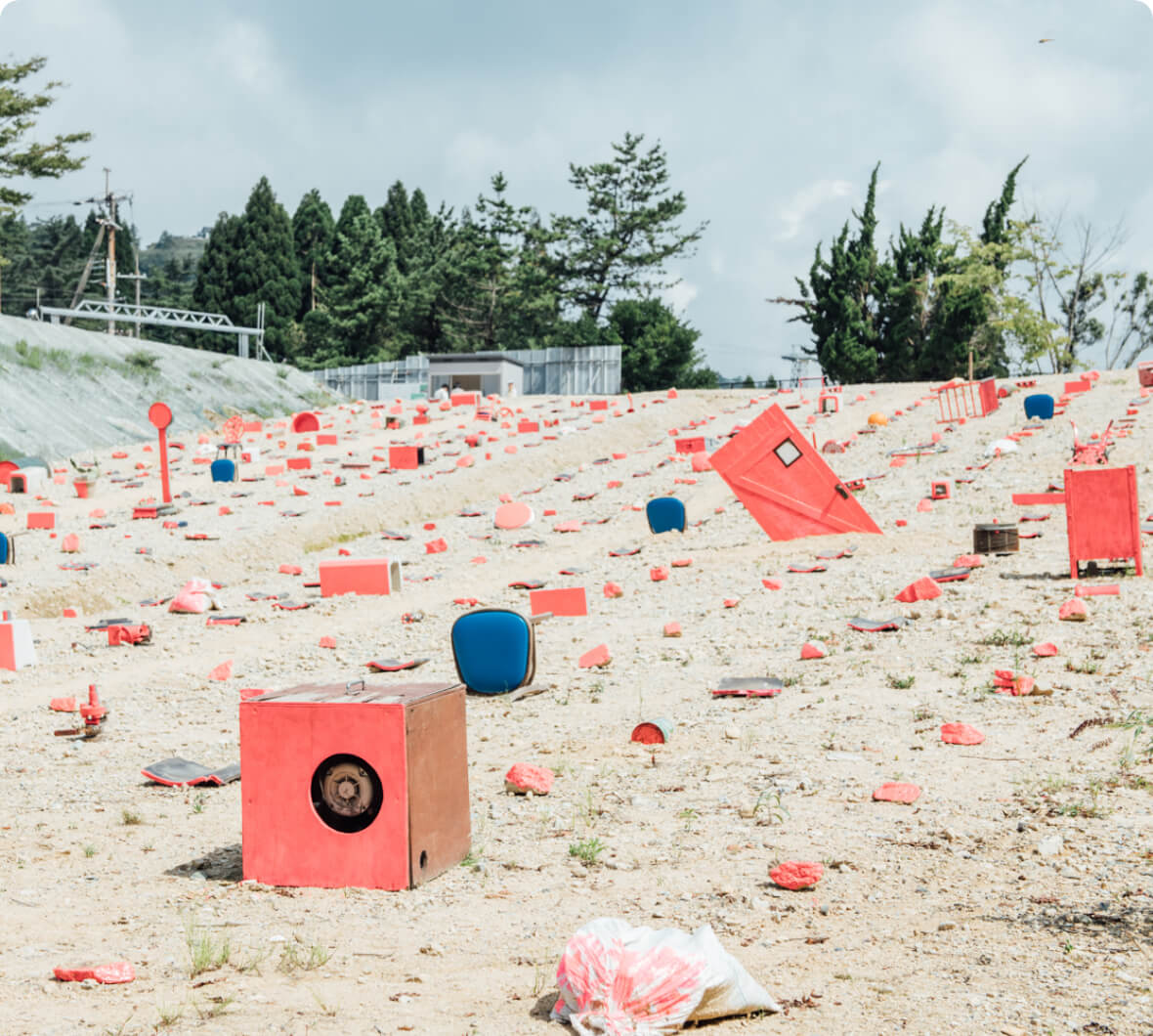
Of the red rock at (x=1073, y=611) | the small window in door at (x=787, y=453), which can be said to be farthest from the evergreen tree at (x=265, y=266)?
the red rock at (x=1073, y=611)

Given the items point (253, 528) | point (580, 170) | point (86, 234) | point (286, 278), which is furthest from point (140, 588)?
point (86, 234)

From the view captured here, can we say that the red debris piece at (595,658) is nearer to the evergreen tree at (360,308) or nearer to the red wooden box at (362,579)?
the red wooden box at (362,579)

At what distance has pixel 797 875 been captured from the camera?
412 centimetres

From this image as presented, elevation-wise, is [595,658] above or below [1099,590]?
below

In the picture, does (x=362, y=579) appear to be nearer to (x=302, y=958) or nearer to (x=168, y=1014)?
(x=302, y=958)

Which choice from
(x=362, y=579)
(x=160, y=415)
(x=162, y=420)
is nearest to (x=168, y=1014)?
(x=362, y=579)

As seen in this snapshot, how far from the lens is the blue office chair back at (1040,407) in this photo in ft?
67.5

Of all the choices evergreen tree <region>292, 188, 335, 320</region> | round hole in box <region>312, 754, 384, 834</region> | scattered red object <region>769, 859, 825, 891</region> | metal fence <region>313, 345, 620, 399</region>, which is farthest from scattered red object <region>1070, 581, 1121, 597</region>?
evergreen tree <region>292, 188, 335, 320</region>

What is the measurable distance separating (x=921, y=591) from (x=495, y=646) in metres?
3.72

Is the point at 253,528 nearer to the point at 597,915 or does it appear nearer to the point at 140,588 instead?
the point at 140,588

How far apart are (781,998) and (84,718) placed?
20.0ft

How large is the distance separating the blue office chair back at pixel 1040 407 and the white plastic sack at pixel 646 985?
19498 millimetres

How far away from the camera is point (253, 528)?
16875 mm

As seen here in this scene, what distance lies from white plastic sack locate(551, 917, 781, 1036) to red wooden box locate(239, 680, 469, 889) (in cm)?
128
